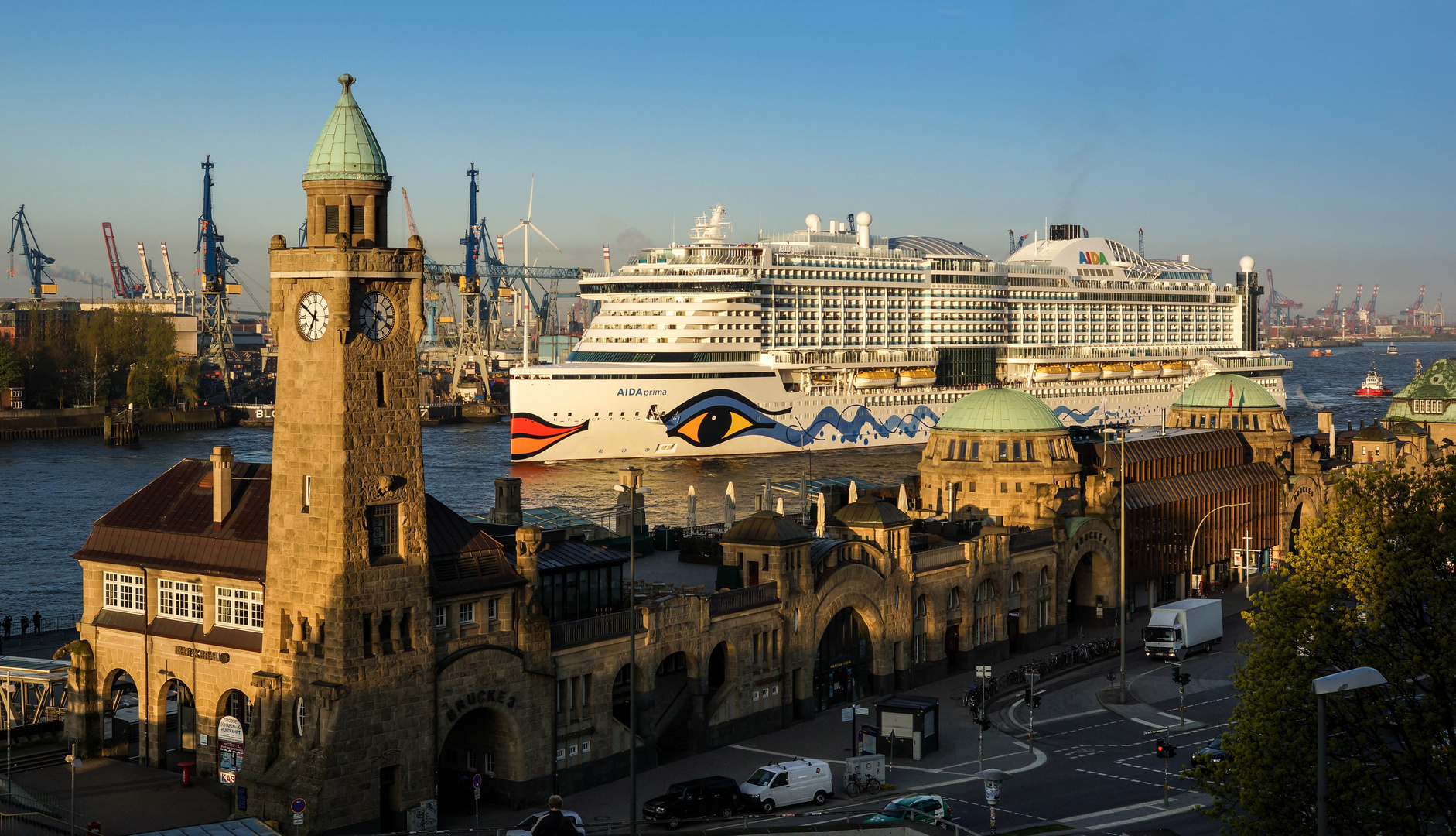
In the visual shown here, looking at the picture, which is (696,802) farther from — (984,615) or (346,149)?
(984,615)

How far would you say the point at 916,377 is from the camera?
187 m

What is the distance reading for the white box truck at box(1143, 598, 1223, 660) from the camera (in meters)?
73.5

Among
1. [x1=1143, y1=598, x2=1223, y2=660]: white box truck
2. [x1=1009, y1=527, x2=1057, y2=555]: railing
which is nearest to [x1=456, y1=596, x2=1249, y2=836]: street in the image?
[x1=1143, y1=598, x2=1223, y2=660]: white box truck

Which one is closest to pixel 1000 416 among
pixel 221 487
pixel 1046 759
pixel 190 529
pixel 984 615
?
pixel 984 615

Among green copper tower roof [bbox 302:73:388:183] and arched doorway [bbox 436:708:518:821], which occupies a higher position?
green copper tower roof [bbox 302:73:388:183]

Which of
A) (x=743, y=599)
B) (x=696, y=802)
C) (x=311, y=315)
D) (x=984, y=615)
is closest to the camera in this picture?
(x=311, y=315)

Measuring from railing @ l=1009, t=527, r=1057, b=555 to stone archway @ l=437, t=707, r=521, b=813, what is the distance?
113 feet

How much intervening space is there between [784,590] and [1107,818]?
15.9m

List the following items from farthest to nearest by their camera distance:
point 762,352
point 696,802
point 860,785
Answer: point 762,352 < point 860,785 < point 696,802

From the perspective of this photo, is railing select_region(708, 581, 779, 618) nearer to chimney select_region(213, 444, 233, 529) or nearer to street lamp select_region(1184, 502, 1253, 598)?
chimney select_region(213, 444, 233, 529)

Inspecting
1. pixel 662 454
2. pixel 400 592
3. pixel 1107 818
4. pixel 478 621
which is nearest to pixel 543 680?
pixel 478 621

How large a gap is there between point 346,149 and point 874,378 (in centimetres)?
13862

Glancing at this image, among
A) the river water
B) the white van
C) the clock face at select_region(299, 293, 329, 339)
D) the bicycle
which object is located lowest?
the bicycle

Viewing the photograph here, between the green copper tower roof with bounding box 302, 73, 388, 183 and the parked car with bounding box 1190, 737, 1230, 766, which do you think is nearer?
the parked car with bounding box 1190, 737, 1230, 766
